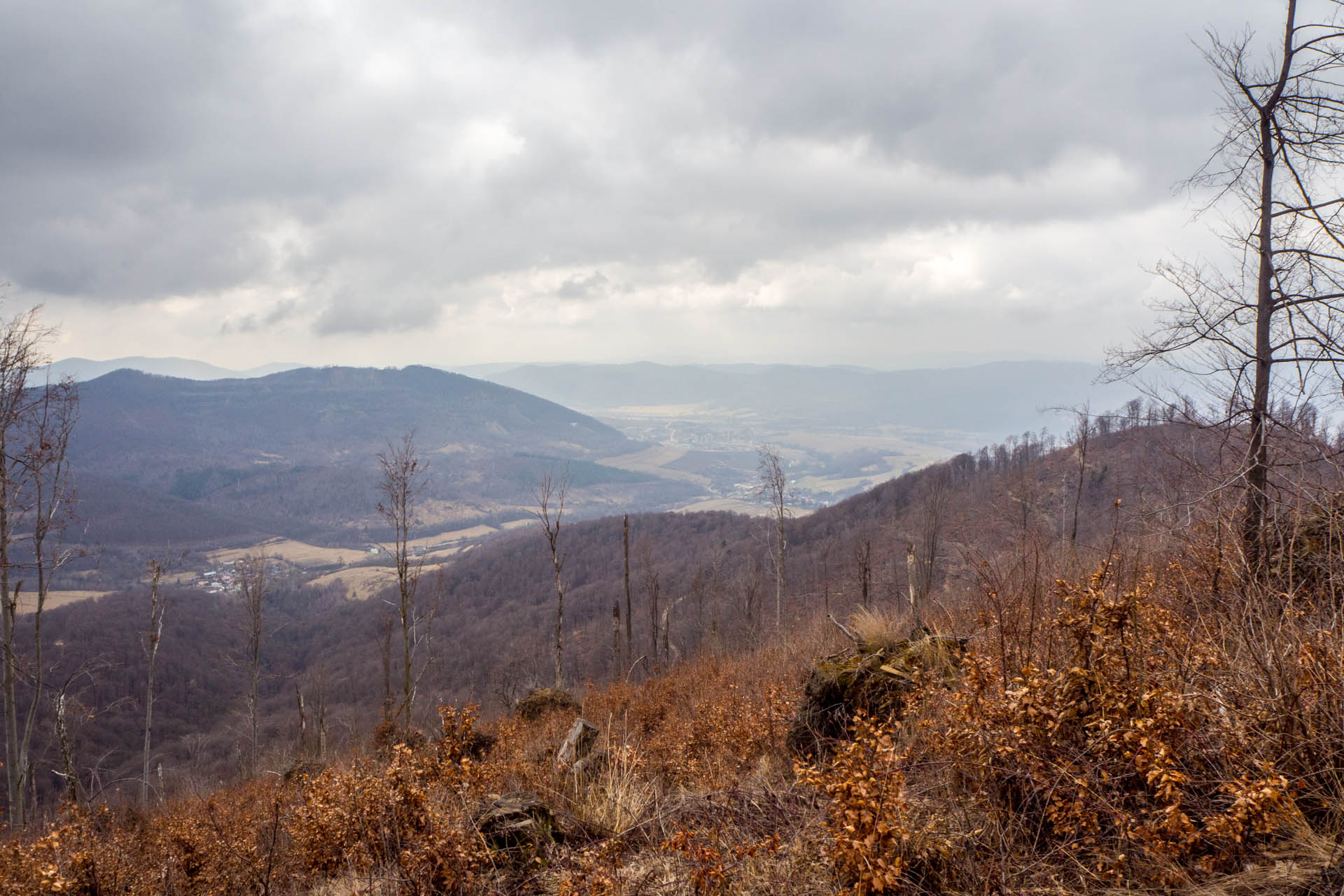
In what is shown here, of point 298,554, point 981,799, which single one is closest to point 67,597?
point 298,554

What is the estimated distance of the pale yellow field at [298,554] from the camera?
488 feet

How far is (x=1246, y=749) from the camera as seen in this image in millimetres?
3355

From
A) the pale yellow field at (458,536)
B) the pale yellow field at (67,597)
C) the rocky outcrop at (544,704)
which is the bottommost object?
the pale yellow field at (458,536)

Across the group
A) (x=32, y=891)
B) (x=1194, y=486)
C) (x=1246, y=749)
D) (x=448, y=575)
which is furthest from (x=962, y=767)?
(x=448, y=575)

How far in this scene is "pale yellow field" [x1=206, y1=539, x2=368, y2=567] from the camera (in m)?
149

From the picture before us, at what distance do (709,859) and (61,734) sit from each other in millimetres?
19318

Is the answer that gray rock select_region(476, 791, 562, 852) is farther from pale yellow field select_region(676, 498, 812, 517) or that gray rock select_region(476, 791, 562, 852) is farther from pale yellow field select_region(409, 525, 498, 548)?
pale yellow field select_region(409, 525, 498, 548)

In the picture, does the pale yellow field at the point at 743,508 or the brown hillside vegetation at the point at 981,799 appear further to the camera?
the pale yellow field at the point at 743,508

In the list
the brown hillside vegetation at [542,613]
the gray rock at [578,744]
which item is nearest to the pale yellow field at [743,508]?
the brown hillside vegetation at [542,613]

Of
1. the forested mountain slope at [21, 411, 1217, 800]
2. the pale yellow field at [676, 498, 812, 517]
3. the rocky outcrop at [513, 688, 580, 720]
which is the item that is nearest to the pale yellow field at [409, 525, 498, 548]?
the pale yellow field at [676, 498, 812, 517]

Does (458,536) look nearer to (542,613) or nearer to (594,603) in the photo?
(542,613)

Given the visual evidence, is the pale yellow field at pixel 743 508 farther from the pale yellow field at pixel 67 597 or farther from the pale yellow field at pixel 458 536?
the pale yellow field at pixel 67 597

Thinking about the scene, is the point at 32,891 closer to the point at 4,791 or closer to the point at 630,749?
the point at 630,749

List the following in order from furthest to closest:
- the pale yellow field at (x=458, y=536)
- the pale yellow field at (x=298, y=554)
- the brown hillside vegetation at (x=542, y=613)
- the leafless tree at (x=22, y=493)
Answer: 1. the pale yellow field at (x=458, y=536)
2. the pale yellow field at (x=298, y=554)
3. the brown hillside vegetation at (x=542, y=613)
4. the leafless tree at (x=22, y=493)
